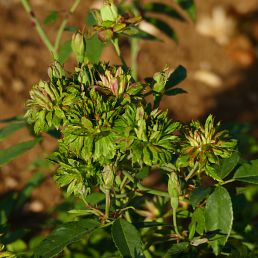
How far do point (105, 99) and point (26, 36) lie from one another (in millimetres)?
2973

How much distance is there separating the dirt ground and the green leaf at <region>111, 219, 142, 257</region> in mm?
2010

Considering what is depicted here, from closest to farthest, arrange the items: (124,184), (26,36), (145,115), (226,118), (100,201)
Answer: (145,115) → (124,184) → (100,201) → (226,118) → (26,36)

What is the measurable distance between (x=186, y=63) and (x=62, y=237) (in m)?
2.99

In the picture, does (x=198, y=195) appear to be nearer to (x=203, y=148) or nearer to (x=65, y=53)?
(x=203, y=148)

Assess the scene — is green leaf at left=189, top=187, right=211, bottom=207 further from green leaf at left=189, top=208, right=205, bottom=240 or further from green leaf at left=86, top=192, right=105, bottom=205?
green leaf at left=86, top=192, right=105, bottom=205

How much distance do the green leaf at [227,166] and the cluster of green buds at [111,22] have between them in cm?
34

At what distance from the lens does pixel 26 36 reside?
13.1 ft

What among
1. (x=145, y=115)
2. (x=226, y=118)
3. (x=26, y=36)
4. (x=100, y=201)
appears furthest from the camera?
(x=26, y=36)

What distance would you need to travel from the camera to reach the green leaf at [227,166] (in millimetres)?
1262

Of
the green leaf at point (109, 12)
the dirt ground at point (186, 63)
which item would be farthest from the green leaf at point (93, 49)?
the dirt ground at point (186, 63)

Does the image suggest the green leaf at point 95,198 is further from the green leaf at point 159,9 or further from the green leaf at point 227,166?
the green leaf at point 159,9

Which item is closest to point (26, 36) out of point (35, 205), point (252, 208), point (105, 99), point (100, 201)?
point (35, 205)

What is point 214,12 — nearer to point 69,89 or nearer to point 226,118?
point 226,118

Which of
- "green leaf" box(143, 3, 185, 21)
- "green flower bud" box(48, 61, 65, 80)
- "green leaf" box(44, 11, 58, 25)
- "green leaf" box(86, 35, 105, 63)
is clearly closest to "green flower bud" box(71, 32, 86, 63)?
"green flower bud" box(48, 61, 65, 80)
